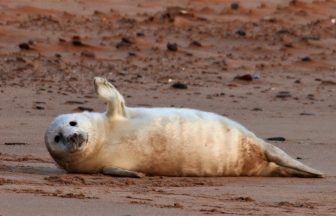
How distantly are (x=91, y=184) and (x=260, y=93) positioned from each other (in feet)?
20.4

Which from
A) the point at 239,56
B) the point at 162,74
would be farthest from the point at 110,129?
the point at 239,56

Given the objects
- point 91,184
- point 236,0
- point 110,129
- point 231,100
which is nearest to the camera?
point 91,184

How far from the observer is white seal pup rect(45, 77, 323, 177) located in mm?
7309

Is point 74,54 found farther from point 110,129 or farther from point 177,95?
point 110,129

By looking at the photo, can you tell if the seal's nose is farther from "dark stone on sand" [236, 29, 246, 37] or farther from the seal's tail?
"dark stone on sand" [236, 29, 246, 37]

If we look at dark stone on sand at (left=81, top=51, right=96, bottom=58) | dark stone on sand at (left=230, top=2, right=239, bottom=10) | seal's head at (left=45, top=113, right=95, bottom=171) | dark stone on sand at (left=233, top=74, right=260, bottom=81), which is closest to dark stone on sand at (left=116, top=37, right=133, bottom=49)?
dark stone on sand at (left=81, top=51, right=96, bottom=58)

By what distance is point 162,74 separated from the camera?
45.2 ft

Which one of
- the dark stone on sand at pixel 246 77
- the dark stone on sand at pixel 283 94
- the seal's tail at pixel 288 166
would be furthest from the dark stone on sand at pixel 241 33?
the seal's tail at pixel 288 166

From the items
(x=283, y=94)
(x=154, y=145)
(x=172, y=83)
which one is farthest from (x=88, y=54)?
(x=154, y=145)

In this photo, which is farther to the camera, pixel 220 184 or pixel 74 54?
pixel 74 54

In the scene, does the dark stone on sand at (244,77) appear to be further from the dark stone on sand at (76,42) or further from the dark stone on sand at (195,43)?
the dark stone on sand at (76,42)

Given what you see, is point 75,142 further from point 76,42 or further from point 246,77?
point 76,42

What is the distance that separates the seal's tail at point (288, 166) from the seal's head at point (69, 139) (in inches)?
45.4

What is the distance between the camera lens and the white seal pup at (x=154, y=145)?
7309mm
